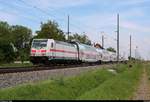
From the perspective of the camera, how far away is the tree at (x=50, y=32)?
99250 millimetres

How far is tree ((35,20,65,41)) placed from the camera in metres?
99.2

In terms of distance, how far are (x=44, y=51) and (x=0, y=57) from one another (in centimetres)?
2471

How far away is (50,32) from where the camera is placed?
10031 cm

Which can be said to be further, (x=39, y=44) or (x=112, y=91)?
(x=39, y=44)

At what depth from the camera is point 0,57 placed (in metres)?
71.4

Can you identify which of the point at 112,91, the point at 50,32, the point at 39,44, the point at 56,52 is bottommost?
the point at 112,91

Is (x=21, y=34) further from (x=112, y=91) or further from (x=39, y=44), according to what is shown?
(x=112, y=91)

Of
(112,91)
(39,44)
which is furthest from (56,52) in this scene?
(112,91)

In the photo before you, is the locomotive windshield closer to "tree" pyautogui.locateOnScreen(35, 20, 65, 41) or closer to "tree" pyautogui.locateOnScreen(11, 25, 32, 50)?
"tree" pyautogui.locateOnScreen(35, 20, 65, 41)

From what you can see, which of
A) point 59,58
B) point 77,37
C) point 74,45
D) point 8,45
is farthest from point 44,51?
point 77,37

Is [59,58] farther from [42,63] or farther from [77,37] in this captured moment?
[77,37]

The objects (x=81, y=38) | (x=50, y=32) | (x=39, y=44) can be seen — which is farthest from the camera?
(x=81, y=38)

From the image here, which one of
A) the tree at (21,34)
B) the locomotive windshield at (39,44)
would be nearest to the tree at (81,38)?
the tree at (21,34)

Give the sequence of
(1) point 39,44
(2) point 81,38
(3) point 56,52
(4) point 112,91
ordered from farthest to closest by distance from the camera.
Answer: (2) point 81,38 → (3) point 56,52 → (1) point 39,44 → (4) point 112,91
